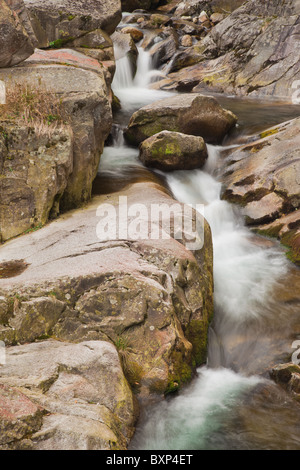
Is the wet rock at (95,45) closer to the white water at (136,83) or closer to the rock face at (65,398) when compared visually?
the white water at (136,83)

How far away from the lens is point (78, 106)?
820 cm

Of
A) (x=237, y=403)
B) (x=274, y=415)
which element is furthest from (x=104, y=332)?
(x=274, y=415)

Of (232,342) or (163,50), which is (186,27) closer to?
(163,50)

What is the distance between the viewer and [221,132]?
1284cm

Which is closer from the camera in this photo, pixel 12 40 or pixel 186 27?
pixel 12 40

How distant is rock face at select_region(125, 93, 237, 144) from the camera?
1211cm

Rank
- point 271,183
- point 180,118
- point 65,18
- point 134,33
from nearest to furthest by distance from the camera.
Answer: point 271,183
point 180,118
point 65,18
point 134,33

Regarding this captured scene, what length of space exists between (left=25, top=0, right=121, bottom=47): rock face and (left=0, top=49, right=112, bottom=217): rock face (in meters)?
3.62

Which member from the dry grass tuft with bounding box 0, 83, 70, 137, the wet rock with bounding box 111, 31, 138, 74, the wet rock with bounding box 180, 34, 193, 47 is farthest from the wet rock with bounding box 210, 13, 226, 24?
the dry grass tuft with bounding box 0, 83, 70, 137

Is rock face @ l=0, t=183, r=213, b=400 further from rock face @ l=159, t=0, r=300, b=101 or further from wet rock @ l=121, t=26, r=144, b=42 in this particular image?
wet rock @ l=121, t=26, r=144, b=42

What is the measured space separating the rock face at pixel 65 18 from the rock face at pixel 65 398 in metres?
11.0

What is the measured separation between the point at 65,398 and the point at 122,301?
58.1 inches

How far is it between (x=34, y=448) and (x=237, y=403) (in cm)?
287

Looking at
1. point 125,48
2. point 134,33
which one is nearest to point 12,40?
point 125,48
